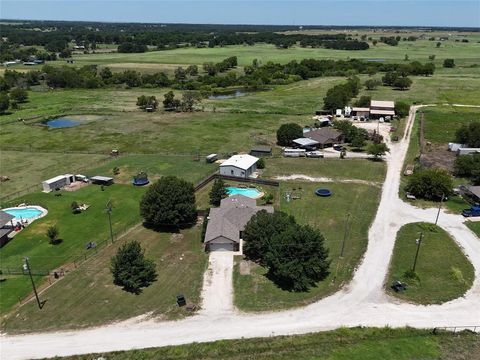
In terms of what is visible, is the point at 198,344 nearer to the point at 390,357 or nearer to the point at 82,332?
the point at 82,332

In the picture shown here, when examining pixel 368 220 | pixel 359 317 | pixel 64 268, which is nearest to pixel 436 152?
pixel 368 220

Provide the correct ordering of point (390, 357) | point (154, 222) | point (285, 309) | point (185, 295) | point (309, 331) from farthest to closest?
point (154, 222) < point (185, 295) < point (285, 309) < point (309, 331) < point (390, 357)

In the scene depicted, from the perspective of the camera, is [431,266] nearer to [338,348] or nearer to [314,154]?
[338,348]

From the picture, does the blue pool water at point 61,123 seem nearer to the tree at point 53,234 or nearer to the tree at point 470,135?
the tree at point 53,234

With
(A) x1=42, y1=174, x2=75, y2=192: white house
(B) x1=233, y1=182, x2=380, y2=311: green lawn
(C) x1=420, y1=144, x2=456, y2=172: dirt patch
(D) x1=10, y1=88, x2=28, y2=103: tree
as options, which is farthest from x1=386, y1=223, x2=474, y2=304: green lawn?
(D) x1=10, y1=88, x2=28, y2=103: tree

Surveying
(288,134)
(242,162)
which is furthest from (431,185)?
(288,134)
